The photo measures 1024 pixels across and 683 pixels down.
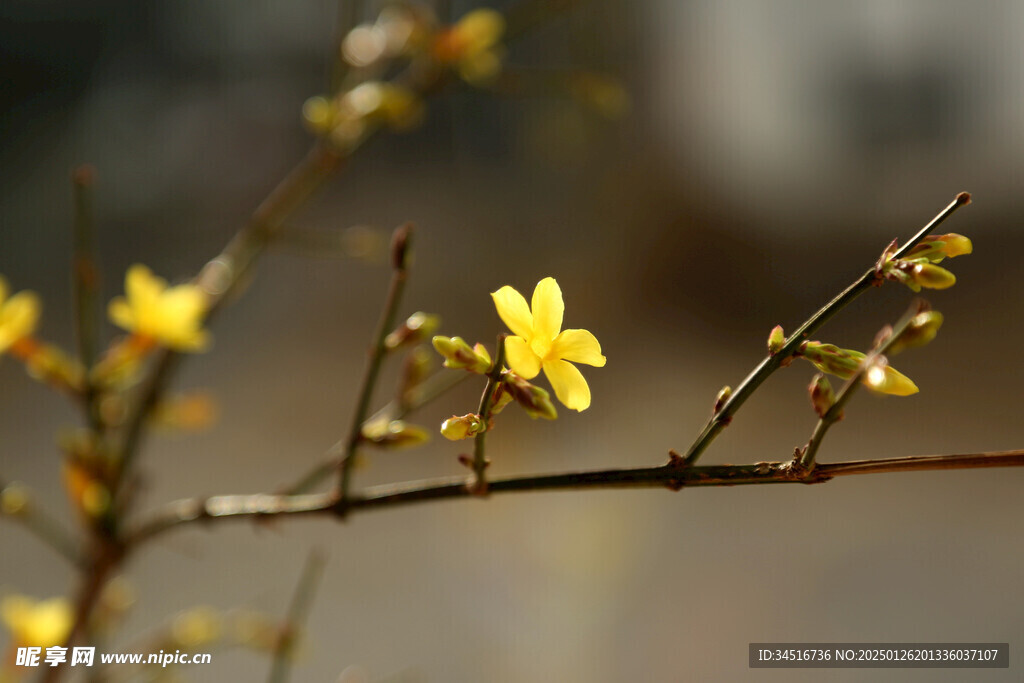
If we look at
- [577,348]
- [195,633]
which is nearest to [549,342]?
[577,348]

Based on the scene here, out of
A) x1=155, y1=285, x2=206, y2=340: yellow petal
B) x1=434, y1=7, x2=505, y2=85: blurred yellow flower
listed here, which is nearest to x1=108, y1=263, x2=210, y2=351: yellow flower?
x1=155, y1=285, x2=206, y2=340: yellow petal

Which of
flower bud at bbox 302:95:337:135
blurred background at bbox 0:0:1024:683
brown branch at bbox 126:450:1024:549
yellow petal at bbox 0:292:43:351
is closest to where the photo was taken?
brown branch at bbox 126:450:1024:549

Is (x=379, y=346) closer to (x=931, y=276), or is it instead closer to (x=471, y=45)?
(x=931, y=276)

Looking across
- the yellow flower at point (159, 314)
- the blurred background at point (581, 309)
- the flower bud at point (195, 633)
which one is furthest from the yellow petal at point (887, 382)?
the blurred background at point (581, 309)

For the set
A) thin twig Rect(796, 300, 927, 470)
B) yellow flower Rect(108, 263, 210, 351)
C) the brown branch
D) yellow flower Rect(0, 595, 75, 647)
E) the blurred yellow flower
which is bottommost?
yellow flower Rect(0, 595, 75, 647)

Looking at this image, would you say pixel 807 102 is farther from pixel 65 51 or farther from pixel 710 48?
pixel 65 51

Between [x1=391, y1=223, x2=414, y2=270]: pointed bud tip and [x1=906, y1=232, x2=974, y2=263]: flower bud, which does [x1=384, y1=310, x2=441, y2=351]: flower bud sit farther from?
[x1=906, y1=232, x2=974, y2=263]: flower bud

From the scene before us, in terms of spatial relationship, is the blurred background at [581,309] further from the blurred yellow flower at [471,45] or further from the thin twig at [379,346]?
the thin twig at [379,346]

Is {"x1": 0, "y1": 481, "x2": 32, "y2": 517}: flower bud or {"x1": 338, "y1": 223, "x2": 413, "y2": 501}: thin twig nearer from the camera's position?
{"x1": 338, "y1": 223, "x2": 413, "y2": 501}: thin twig
